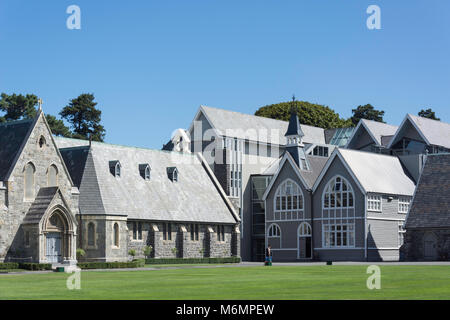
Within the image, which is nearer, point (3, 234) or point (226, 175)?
point (3, 234)

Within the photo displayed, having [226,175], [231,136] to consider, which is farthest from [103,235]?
[231,136]

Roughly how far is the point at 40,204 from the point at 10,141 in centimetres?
523

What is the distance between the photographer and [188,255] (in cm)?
6756

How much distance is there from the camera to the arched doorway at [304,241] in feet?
250

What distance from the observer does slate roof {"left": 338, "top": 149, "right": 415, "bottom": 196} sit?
72.8m

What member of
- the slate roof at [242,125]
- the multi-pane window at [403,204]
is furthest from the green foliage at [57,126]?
the multi-pane window at [403,204]

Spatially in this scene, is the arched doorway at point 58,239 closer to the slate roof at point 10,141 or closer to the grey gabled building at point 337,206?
the slate roof at point 10,141

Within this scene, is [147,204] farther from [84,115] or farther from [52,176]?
[84,115]

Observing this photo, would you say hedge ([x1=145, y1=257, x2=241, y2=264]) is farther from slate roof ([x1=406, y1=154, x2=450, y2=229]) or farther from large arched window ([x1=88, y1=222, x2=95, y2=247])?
slate roof ([x1=406, y1=154, x2=450, y2=229])

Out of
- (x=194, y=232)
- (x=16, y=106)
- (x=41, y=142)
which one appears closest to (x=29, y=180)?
(x=41, y=142)

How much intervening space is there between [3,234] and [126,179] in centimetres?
1402

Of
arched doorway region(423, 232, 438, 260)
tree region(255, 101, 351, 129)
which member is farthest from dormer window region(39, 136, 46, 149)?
tree region(255, 101, 351, 129)

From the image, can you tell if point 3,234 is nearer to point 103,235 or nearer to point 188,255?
point 103,235

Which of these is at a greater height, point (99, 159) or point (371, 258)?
point (99, 159)
